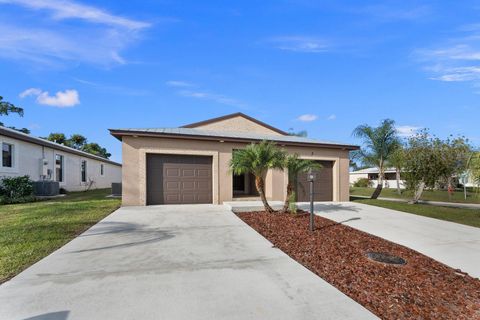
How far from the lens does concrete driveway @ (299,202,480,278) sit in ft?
17.9

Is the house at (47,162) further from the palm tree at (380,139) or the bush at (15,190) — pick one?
the palm tree at (380,139)

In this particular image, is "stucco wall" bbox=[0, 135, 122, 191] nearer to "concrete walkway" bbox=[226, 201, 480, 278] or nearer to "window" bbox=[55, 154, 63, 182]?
"window" bbox=[55, 154, 63, 182]

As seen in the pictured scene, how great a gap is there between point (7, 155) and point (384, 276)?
19.0m

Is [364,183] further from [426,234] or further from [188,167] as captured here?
[426,234]

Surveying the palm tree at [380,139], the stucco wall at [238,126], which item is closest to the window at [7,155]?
the stucco wall at [238,126]

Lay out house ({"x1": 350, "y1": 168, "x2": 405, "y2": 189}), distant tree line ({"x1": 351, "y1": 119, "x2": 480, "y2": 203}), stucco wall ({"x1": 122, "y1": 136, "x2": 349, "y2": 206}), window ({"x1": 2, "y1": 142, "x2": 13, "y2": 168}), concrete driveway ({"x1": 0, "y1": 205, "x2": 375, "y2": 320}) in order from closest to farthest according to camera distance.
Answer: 1. concrete driveway ({"x1": 0, "y1": 205, "x2": 375, "y2": 320})
2. stucco wall ({"x1": 122, "y1": 136, "x2": 349, "y2": 206})
3. distant tree line ({"x1": 351, "y1": 119, "x2": 480, "y2": 203})
4. window ({"x1": 2, "y1": 142, "x2": 13, "y2": 168})
5. house ({"x1": 350, "y1": 168, "x2": 405, "y2": 189})

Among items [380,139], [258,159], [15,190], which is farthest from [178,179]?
[380,139]

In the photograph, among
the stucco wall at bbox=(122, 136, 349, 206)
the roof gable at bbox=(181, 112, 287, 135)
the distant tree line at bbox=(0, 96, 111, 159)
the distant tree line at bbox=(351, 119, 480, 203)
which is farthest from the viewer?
the distant tree line at bbox=(0, 96, 111, 159)

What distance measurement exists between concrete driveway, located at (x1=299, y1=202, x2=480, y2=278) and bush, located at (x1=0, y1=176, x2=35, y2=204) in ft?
48.6

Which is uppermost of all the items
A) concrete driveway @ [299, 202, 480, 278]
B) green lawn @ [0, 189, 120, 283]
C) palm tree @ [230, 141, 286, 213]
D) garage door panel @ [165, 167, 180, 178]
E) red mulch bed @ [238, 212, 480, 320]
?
palm tree @ [230, 141, 286, 213]

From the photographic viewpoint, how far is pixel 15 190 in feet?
46.2

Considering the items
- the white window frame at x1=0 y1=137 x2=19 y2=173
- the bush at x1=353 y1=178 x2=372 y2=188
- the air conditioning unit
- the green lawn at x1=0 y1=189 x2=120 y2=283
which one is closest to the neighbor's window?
the air conditioning unit

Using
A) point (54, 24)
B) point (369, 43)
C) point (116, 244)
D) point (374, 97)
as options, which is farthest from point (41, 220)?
point (374, 97)

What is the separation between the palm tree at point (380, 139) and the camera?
24.1 m
